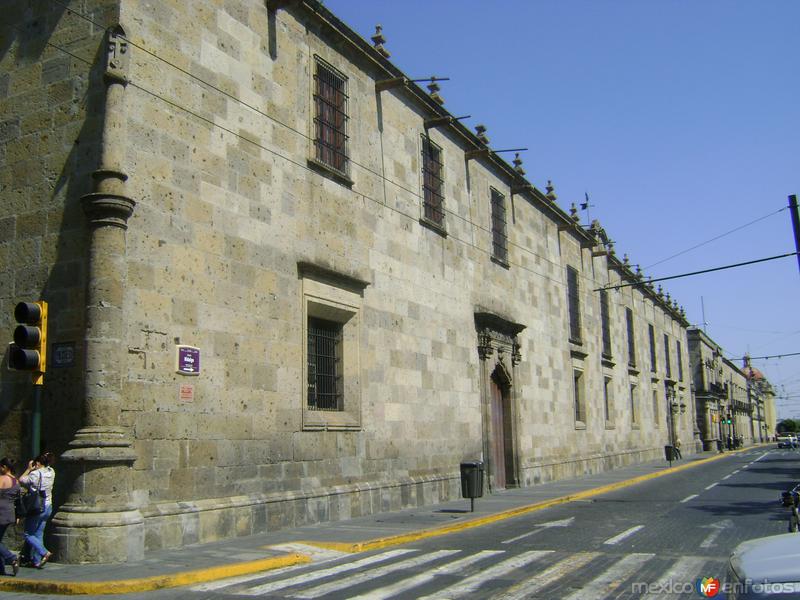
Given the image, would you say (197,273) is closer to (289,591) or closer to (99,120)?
(99,120)

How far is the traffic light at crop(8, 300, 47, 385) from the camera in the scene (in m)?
9.40

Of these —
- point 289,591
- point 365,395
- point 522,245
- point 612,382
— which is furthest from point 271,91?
point 612,382

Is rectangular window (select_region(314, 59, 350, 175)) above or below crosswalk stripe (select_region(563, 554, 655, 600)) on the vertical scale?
above

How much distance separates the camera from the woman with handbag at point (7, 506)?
338 inches

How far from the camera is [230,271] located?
1215 centimetres

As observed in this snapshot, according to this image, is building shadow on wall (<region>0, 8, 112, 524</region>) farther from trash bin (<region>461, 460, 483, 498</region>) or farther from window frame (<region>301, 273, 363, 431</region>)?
trash bin (<region>461, 460, 483, 498</region>)

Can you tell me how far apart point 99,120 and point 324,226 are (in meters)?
5.05

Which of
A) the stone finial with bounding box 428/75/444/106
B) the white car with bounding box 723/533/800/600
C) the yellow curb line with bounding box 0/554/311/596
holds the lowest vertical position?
the yellow curb line with bounding box 0/554/311/596

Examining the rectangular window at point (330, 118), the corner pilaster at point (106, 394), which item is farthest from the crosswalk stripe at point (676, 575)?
the rectangular window at point (330, 118)

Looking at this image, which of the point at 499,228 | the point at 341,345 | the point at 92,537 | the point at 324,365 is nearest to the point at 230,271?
the point at 324,365

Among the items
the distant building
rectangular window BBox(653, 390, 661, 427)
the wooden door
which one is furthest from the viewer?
the distant building

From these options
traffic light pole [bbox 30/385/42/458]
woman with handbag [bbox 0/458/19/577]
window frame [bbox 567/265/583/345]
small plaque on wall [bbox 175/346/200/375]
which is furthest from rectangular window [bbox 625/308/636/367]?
woman with handbag [bbox 0/458/19/577]

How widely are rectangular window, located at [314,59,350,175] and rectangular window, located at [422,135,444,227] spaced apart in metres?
3.62

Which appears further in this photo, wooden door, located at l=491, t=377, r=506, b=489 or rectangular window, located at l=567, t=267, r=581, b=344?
rectangular window, located at l=567, t=267, r=581, b=344
